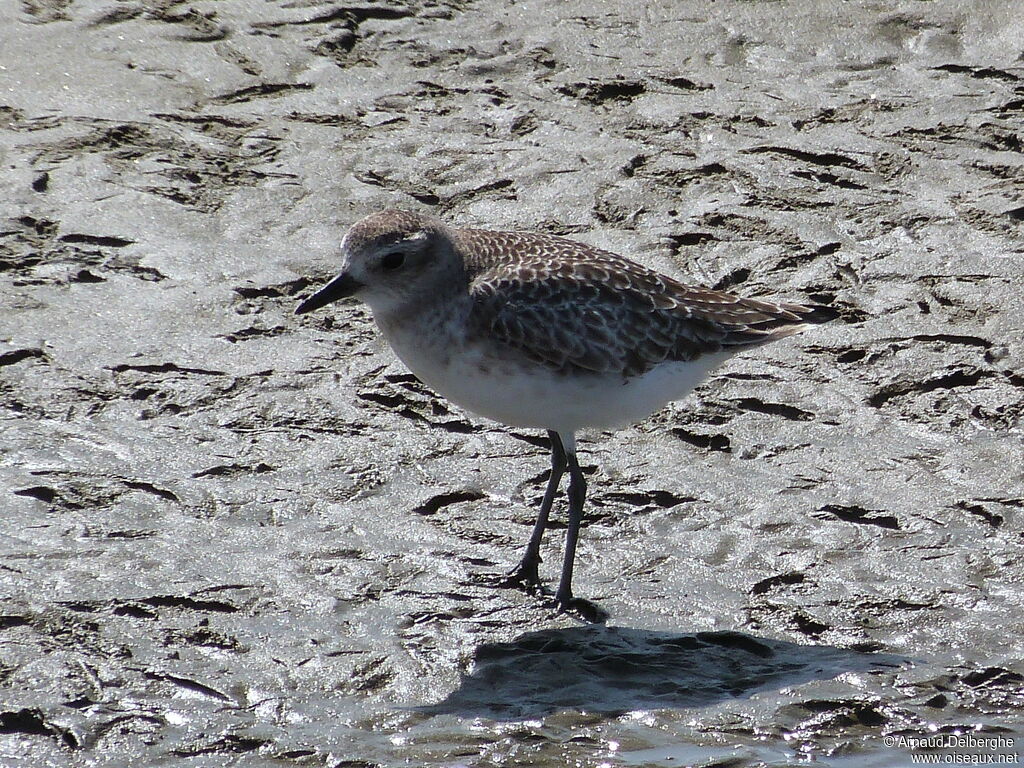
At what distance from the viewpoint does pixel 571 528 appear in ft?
25.0

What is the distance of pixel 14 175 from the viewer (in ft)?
35.5

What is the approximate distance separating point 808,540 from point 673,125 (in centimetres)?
521

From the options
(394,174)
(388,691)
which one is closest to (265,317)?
(394,174)

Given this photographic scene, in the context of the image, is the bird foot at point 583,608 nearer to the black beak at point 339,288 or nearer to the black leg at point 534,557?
the black leg at point 534,557

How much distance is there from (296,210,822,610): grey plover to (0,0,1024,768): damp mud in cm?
82

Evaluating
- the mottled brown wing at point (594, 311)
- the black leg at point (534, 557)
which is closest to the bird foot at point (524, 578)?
the black leg at point (534, 557)

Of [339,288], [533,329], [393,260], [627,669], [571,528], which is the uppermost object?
[393,260]

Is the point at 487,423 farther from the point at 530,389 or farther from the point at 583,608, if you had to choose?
the point at 583,608

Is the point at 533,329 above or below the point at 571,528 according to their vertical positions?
above

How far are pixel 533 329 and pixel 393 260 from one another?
30.9 inches

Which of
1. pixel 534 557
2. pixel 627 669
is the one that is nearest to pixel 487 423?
pixel 534 557

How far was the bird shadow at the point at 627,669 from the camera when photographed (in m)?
6.80

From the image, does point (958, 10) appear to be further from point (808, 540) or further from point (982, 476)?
point (808, 540)

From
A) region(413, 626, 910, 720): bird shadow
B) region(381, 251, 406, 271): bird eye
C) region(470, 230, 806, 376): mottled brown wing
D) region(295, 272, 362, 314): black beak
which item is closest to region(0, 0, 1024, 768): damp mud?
region(413, 626, 910, 720): bird shadow
